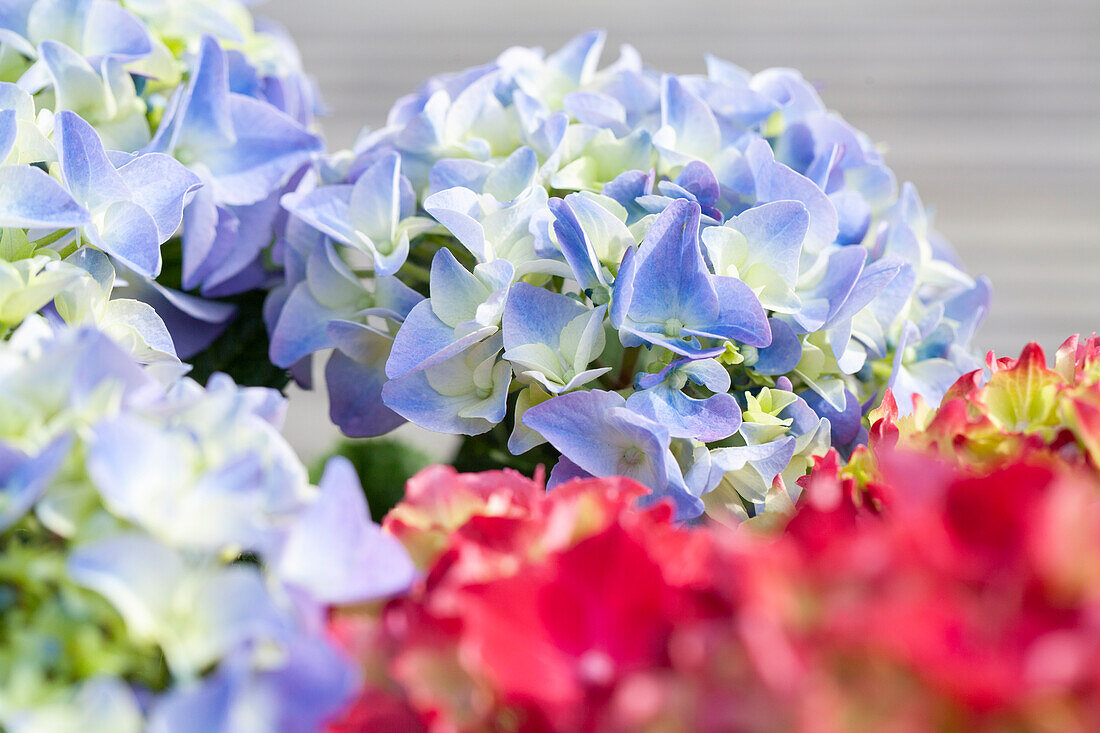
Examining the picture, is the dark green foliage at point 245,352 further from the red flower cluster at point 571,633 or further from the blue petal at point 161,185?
the red flower cluster at point 571,633

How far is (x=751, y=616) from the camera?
193 millimetres

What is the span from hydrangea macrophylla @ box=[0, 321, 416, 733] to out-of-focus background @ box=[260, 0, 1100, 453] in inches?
88.0

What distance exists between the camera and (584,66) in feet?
1.57

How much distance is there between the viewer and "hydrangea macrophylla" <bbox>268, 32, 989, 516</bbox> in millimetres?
346

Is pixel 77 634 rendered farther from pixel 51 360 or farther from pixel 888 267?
pixel 888 267

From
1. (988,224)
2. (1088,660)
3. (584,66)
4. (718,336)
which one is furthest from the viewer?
(988,224)

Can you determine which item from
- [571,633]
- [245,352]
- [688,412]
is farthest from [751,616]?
[245,352]

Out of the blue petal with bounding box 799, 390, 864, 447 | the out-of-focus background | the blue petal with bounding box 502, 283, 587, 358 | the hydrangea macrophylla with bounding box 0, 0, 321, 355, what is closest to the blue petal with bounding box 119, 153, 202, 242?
the hydrangea macrophylla with bounding box 0, 0, 321, 355

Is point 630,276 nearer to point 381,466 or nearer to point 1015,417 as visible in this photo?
point 1015,417

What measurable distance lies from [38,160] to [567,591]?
0.84 feet

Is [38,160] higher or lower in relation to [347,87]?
higher

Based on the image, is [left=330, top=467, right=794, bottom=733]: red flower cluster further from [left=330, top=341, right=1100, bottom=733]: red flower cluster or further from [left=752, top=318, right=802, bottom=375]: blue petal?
[left=752, top=318, right=802, bottom=375]: blue petal

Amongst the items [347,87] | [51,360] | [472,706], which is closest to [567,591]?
[472,706]

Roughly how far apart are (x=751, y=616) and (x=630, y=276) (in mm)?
156
